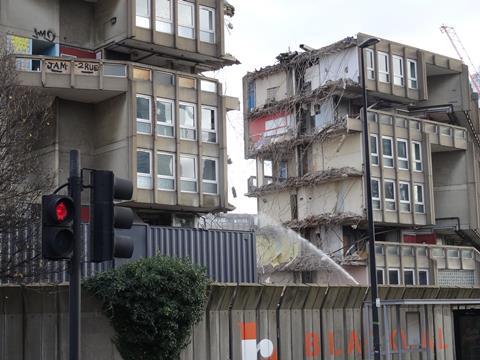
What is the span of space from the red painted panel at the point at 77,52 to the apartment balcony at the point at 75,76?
2.70m

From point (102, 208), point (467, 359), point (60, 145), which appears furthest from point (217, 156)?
point (102, 208)

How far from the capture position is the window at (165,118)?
139ft

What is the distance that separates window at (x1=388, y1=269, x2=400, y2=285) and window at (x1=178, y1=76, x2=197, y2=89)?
19.9 m

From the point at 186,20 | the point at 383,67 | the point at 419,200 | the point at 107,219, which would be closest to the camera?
the point at 107,219

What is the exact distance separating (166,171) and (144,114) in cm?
312

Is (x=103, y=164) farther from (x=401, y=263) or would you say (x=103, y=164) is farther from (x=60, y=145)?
(x=401, y=263)

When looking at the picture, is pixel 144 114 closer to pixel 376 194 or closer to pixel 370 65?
pixel 376 194

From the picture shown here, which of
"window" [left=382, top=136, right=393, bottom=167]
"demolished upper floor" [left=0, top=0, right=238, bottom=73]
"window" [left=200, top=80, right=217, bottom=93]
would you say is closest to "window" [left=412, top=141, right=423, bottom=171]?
"window" [left=382, top=136, right=393, bottom=167]

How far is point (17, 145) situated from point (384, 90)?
4357 cm

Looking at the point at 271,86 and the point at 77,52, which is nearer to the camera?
the point at 77,52

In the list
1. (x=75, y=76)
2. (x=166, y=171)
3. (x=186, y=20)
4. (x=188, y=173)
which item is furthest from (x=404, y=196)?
(x=75, y=76)

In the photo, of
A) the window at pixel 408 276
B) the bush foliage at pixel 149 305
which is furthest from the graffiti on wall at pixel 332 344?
the window at pixel 408 276

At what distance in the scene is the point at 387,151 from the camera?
188ft

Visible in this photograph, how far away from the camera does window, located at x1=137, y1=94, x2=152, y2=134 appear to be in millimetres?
41500
